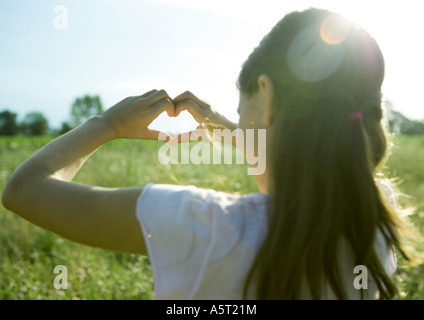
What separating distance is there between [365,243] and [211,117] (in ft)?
2.37

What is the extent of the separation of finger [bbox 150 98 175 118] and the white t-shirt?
503 mm

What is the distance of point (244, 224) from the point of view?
967 millimetres

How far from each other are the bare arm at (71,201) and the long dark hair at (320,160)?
1.02 feet

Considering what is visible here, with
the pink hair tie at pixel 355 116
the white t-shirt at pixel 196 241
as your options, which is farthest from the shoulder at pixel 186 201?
the pink hair tie at pixel 355 116

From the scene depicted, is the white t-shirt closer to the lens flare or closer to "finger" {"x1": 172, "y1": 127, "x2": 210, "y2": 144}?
the lens flare

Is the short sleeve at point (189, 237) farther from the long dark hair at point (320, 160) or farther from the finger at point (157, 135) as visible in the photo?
the finger at point (157, 135)

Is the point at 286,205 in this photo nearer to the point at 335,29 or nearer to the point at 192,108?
the point at 335,29

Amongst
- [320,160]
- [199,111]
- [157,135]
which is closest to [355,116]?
[320,160]

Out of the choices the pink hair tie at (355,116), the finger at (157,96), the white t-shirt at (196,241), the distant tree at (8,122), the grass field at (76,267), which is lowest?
the grass field at (76,267)

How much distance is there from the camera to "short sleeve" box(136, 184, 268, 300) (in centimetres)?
94

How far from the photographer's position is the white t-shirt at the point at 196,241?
0.94 m

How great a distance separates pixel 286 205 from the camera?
3.22 feet

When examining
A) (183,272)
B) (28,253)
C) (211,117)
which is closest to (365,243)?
(183,272)
